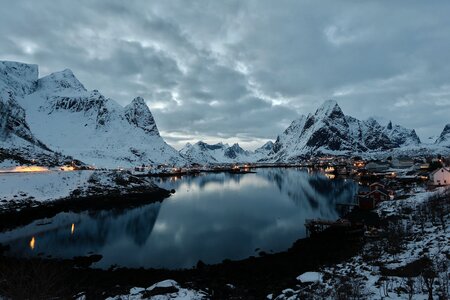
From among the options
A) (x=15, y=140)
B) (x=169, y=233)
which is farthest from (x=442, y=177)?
(x=15, y=140)

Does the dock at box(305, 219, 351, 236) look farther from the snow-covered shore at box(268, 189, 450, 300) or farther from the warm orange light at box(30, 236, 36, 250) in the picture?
the warm orange light at box(30, 236, 36, 250)

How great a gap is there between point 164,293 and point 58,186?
68.2m

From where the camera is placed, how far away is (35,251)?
40000 mm

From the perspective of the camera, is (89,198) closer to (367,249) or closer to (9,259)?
(9,259)

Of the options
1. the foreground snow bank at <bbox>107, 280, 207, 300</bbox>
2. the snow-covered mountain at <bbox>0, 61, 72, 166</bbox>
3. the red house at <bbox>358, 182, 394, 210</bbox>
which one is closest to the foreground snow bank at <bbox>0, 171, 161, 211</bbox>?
the snow-covered mountain at <bbox>0, 61, 72, 166</bbox>

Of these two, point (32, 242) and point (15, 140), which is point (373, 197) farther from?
point (15, 140)

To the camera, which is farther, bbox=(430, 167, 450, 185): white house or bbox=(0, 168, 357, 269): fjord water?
bbox=(430, 167, 450, 185): white house

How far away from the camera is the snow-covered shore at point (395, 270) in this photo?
65.6ft

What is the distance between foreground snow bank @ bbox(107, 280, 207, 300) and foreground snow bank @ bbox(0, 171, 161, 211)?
50888mm

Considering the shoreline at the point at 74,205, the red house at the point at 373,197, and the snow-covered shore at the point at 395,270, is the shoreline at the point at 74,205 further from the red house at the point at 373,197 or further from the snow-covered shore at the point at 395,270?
the red house at the point at 373,197

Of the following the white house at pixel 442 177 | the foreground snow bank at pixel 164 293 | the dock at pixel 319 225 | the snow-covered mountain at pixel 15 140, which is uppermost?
the snow-covered mountain at pixel 15 140

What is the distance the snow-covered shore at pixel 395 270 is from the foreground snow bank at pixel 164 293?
21.2 feet

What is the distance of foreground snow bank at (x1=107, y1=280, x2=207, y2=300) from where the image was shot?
2384 centimetres

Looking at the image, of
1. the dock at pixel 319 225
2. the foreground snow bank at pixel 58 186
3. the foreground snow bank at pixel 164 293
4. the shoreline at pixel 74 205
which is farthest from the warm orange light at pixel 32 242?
the dock at pixel 319 225
